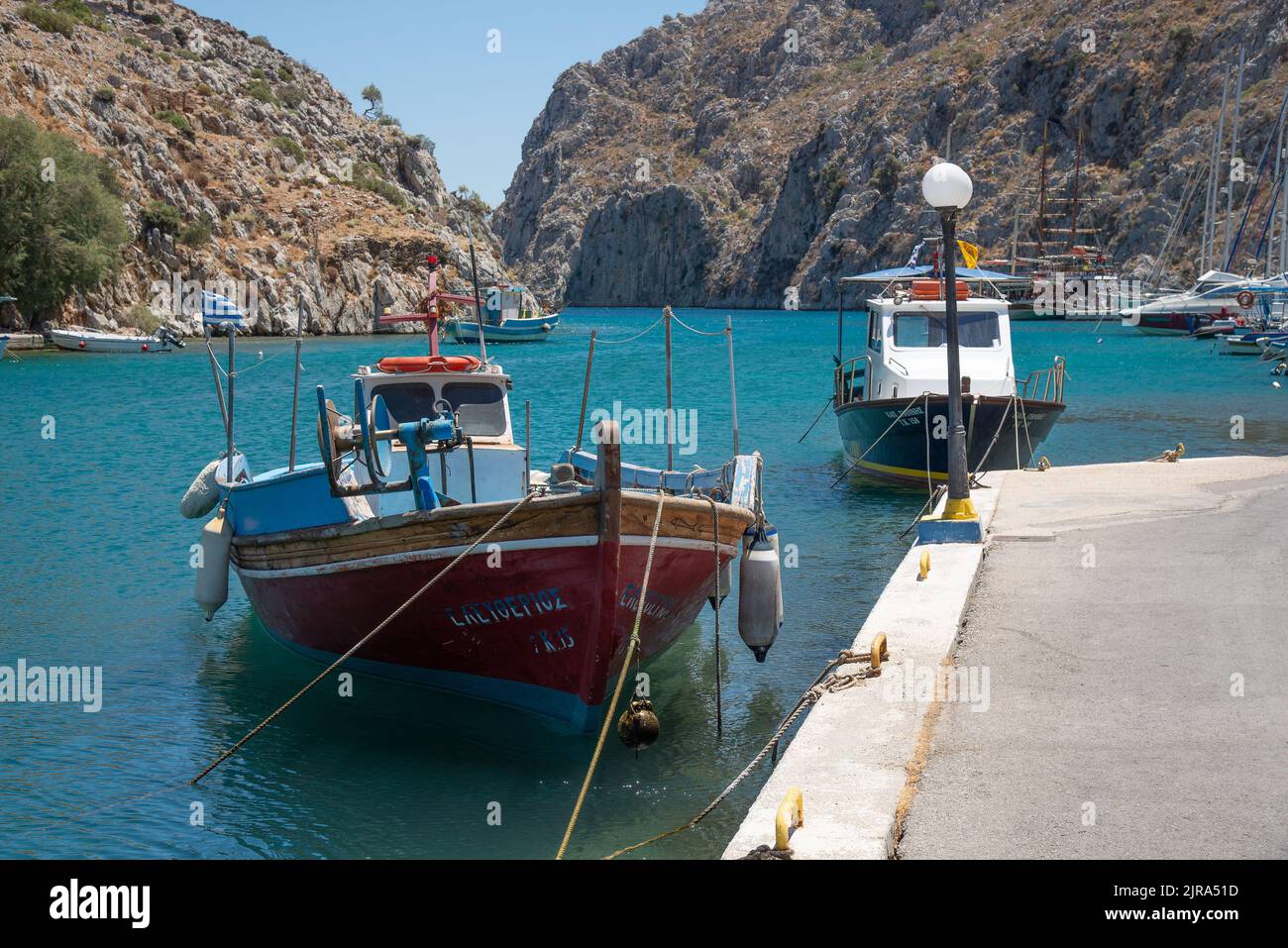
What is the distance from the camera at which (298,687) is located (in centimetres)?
1325

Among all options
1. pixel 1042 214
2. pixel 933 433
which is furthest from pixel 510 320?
pixel 933 433

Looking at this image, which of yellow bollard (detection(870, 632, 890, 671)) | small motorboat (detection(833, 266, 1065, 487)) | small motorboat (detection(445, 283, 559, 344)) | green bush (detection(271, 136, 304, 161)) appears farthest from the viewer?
green bush (detection(271, 136, 304, 161))

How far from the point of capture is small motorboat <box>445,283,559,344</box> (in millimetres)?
86750

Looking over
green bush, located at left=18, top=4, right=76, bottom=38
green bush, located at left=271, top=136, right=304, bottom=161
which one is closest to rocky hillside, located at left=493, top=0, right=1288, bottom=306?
green bush, located at left=271, top=136, right=304, bottom=161

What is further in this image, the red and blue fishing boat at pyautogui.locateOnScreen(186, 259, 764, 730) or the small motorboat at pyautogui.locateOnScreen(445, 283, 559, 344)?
the small motorboat at pyautogui.locateOnScreen(445, 283, 559, 344)

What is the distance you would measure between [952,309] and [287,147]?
326 feet

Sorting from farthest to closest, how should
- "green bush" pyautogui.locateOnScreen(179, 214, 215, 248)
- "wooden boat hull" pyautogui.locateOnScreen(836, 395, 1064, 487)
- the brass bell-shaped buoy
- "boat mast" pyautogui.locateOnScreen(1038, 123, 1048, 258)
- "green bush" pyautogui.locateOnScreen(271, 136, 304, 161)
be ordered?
"boat mast" pyautogui.locateOnScreen(1038, 123, 1048, 258) < "green bush" pyautogui.locateOnScreen(271, 136, 304, 161) < "green bush" pyautogui.locateOnScreen(179, 214, 215, 248) < "wooden boat hull" pyautogui.locateOnScreen(836, 395, 1064, 487) < the brass bell-shaped buoy

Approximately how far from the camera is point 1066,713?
7641 mm

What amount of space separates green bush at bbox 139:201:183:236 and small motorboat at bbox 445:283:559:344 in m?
18.9

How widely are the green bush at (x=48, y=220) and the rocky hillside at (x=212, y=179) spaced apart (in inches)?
101

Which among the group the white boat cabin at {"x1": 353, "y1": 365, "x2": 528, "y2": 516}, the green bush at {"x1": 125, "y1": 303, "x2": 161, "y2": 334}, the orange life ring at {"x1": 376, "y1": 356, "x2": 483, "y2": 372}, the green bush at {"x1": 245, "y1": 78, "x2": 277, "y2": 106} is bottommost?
the white boat cabin at {"x1": 353, "y1": 365, "x2": 528, "y2": 516}

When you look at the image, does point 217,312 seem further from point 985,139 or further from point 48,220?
point 985,139

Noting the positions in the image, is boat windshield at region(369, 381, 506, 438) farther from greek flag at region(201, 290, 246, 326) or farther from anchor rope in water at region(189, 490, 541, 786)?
anchor rope in water at region(189, 490, 541, 786)
